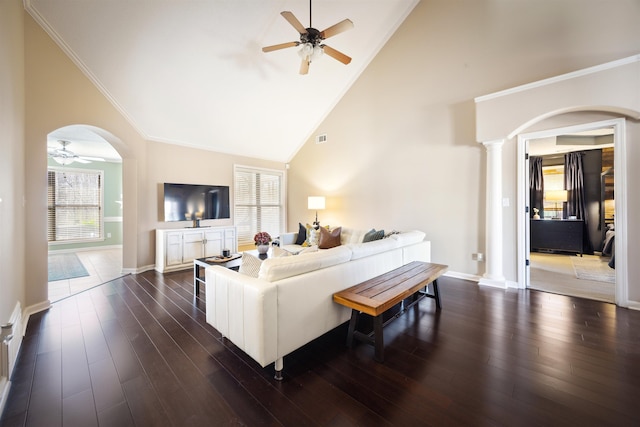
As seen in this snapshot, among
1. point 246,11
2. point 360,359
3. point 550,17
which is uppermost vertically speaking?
point 246,11

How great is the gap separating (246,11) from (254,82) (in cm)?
116

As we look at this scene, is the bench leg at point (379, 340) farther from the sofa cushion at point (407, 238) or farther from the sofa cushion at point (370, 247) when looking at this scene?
the sofa cushion at point (407, 238)

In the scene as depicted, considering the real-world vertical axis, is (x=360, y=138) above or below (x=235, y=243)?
above

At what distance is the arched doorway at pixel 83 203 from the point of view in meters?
5.55

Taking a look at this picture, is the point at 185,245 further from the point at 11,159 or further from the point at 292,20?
the point at 292,20

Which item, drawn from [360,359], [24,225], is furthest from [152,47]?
[360,359]

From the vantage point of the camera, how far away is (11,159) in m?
2.19

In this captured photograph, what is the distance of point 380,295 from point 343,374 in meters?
0.65

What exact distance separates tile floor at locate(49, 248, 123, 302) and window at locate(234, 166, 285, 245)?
8.28 feet

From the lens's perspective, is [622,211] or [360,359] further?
[622,211]

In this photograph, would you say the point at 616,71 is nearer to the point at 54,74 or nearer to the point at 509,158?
the point at 509,158

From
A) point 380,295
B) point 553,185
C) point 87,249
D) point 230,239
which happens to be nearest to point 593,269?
point 553,185

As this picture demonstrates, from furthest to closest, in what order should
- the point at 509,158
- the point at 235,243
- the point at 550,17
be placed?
the point at 235,243 < the point at 509,158 < the point at 550,17

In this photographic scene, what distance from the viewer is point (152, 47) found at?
338cm
